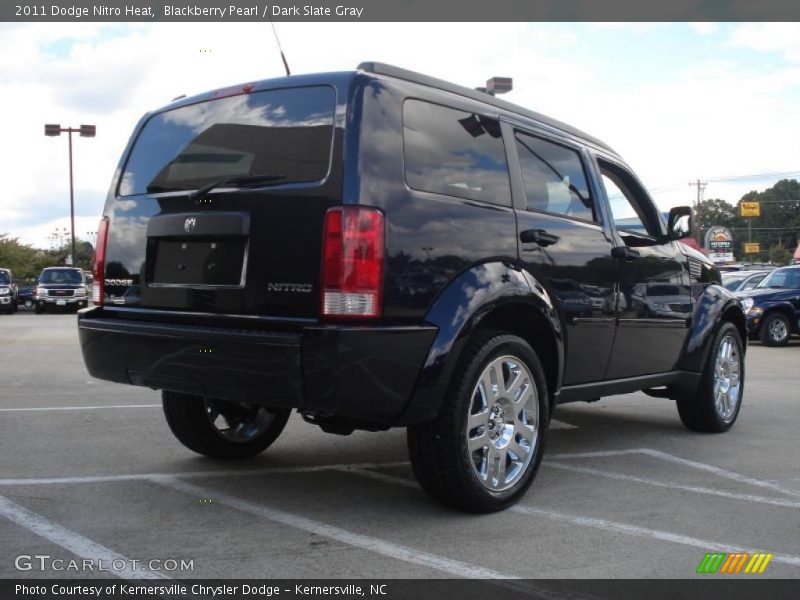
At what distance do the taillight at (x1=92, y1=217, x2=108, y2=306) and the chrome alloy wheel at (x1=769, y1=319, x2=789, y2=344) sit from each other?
47.5ft

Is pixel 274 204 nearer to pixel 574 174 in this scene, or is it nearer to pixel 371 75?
pixel 371 75

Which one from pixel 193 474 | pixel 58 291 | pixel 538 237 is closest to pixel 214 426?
pixel 193 474

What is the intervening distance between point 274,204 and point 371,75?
72 cm

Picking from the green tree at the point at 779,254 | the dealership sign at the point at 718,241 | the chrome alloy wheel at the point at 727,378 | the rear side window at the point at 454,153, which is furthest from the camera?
the green tree at the point at 779,254

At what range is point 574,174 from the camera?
16.8 feet

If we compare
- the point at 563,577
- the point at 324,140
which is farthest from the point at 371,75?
the point at 563,577

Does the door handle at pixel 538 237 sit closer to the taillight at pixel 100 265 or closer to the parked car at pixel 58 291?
the taillight at pixel 100 265

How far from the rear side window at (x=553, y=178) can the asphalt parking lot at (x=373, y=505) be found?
153cm

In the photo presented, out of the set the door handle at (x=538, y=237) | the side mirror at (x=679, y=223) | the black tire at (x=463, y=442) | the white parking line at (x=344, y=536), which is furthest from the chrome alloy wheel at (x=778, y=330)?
the white parking line at (x=344, y=536)

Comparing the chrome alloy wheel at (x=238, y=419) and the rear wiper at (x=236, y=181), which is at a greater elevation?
the rear wiper at (x=236, y=181)

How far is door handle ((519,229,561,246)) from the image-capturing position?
4.34 metres

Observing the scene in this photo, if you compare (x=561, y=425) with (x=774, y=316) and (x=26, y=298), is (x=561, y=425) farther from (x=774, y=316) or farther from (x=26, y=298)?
(x=26, y=298)

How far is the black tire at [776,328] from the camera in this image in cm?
1619
